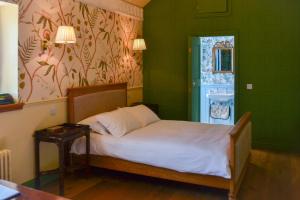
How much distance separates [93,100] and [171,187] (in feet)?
5.61

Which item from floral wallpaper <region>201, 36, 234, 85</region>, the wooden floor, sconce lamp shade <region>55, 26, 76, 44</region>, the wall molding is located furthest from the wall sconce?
floral wallpaper <region>201, 36, 234, 85</region>

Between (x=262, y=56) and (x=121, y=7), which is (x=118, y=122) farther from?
(x=262, y=56)

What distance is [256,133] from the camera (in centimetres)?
555

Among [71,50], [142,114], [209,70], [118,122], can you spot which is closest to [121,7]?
[71,50]

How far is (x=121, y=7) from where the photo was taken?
211 inches

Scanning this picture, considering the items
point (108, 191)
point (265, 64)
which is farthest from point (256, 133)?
point (108, 191)

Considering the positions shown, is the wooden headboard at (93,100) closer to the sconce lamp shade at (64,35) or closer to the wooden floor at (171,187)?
the sconce lamp shade at (64,35)

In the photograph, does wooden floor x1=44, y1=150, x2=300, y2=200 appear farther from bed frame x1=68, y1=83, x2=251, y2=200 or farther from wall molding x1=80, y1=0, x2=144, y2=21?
wall molding x1=80, y1=0, x2=144, y2=21

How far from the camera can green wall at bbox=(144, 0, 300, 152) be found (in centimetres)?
528

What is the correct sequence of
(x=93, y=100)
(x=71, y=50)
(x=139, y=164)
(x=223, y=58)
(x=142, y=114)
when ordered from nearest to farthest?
(x=139, y=164)
(x=71, y=50)
(x=93, y=100)
(x=142, y=114)
(x=223, y=58)

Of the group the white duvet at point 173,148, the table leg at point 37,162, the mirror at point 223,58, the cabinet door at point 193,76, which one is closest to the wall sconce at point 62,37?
the table leg at point 37,162

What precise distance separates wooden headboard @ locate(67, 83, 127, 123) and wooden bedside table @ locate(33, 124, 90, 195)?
0.32m

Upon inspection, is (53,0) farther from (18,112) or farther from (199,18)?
(199,18)

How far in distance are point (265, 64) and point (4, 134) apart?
4239mm
